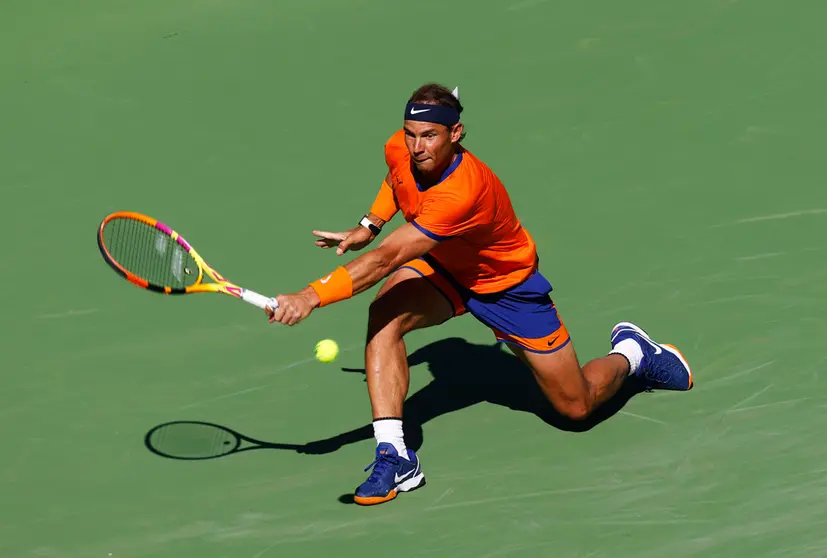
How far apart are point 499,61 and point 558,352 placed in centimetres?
418

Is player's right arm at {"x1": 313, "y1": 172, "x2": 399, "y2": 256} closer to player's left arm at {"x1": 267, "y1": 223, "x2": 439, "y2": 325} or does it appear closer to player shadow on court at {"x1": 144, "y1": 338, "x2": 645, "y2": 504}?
player shadow on court at {"x1": 144, "y1": 338, "x2": 645, "y2": 504}

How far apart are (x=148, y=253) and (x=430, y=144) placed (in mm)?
1752

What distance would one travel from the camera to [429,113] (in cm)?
684

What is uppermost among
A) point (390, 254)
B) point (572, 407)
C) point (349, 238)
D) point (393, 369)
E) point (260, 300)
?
point (349, 238)

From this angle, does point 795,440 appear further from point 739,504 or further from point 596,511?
point 596,511

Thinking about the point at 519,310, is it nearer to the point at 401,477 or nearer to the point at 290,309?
the point at 401,477

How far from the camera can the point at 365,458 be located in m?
7.45

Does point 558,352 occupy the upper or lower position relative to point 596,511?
upper

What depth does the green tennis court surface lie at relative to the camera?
22.6 feet

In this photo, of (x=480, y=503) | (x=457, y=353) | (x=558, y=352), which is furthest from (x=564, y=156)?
(x=480, y=503)

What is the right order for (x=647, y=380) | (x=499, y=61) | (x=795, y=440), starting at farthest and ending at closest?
(x=499, y=61) < (x=647, y=380) < (x=795, y=440)

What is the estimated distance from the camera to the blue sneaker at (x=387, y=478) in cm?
696

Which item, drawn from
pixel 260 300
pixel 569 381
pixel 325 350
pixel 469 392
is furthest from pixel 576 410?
pixel 260 300

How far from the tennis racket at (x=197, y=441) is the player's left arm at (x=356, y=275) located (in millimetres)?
1364
